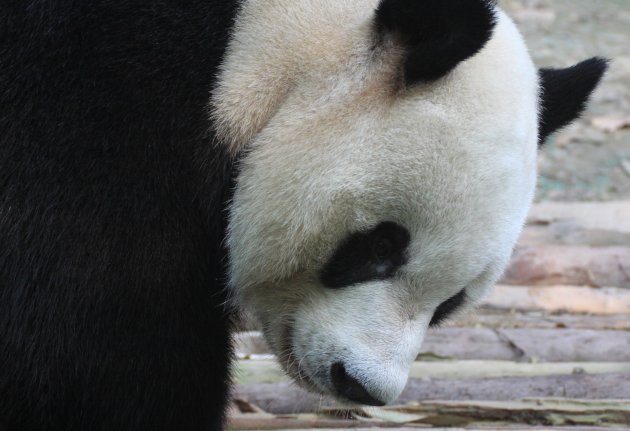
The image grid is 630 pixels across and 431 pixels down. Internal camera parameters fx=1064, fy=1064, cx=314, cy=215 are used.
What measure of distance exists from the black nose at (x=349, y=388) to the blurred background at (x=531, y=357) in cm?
60

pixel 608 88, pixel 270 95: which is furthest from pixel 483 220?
pixel 608 88

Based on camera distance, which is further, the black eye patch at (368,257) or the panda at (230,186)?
the black eye patch at (368,257)

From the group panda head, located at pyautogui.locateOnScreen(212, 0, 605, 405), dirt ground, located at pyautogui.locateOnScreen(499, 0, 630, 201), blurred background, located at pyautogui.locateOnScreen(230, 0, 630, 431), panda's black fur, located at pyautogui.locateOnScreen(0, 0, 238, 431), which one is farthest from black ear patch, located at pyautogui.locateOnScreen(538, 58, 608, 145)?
dirt ground, located at pyautogui.locateOnScreen(499, 0, 630, 201)

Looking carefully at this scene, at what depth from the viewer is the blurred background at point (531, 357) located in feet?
15.7

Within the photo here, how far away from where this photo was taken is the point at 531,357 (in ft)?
17.9

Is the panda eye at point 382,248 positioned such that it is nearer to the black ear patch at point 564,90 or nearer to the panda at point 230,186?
the panda at point 230,186

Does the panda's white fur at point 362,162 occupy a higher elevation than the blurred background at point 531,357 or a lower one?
higher

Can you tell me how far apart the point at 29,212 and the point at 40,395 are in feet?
2.12

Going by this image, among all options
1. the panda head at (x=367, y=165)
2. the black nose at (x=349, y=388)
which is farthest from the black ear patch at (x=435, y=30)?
the black nose at (x=349, y=388)

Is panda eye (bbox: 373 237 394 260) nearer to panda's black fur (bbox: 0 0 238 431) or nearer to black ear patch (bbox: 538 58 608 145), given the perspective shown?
panda's black fur (bbox: 0 0 238 431)

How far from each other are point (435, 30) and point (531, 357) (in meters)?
2.32

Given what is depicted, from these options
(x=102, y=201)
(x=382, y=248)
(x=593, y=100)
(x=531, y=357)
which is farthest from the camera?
(x=593, y=100)

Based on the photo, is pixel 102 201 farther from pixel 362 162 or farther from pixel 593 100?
pixel 593 100

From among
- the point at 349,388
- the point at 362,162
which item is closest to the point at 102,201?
the point at 362,162
